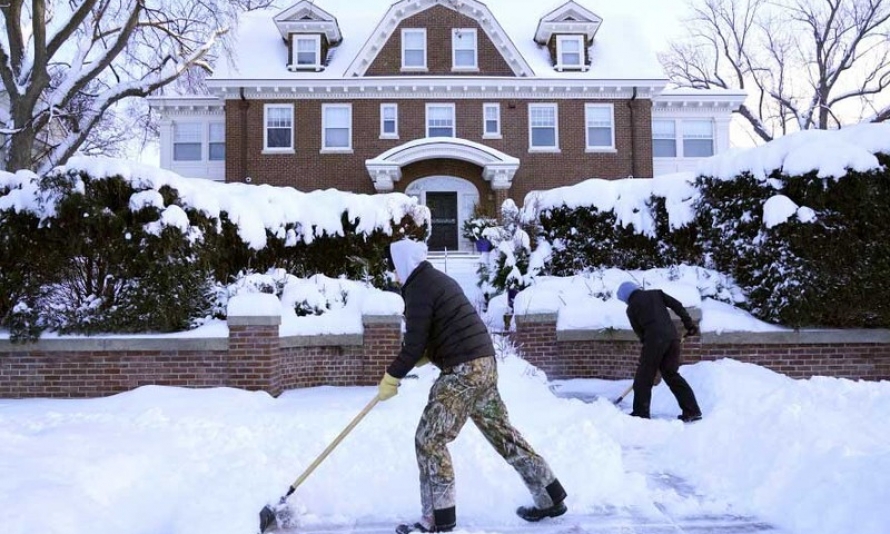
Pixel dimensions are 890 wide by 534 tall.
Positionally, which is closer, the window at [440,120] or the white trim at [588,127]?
the window at [440,120]

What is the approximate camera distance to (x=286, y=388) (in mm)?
8883

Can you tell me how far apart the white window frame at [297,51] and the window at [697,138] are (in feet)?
44.5

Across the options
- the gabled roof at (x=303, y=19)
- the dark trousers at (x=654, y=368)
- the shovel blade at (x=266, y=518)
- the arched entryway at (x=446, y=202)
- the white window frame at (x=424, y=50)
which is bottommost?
the shovel blade at (x=266, y=518)

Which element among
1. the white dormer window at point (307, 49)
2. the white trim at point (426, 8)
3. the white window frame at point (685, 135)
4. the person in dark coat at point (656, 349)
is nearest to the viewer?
the person in dark coat at point (656, 349)

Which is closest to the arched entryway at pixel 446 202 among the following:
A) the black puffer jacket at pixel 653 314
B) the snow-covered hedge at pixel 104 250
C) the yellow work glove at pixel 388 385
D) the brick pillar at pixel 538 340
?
the brick pillar at pixel 538 340

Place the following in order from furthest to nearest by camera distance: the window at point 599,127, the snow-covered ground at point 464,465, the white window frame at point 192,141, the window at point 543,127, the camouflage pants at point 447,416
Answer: the white window frame at point 192,141 < the window at point 599,127 < the window at point 543,127 < the snow-covered ground at point 464,465 < the camouflage pants at point 447,416

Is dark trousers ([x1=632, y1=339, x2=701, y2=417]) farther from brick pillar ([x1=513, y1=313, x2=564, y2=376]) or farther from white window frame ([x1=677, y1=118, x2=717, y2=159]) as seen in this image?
white window frame ([x1=677, y1=118, x2=717, y2=159])

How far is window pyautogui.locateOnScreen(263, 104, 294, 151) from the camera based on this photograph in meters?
23.2

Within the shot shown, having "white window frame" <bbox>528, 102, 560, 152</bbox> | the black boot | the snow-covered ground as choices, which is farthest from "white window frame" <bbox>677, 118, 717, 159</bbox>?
the black boot

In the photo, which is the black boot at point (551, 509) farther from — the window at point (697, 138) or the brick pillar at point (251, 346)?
the window at point (697, 138)

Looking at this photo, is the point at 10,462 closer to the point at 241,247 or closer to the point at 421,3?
the point at 241,247

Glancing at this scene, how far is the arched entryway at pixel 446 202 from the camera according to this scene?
22953mm

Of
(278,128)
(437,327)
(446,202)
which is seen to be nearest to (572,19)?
(446,202)

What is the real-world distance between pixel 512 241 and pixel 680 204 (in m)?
3.26
